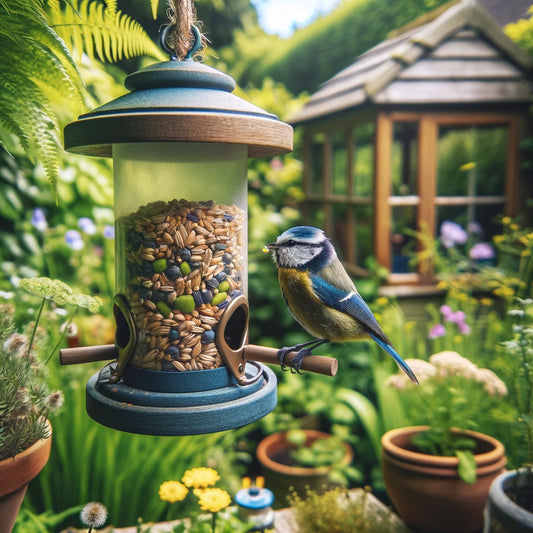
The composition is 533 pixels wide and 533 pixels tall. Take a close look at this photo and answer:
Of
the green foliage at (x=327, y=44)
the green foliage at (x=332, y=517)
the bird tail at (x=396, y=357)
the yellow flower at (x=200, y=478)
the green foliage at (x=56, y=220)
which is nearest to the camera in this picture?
the bird tail at (x=396, y=357)

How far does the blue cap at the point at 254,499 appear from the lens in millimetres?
2318

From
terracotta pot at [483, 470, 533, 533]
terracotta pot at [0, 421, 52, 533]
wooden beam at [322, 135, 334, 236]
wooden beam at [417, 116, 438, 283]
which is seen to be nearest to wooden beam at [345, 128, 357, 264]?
wooden beam at [322, 135, 334, 236]

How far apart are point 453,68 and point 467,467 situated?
251 cm

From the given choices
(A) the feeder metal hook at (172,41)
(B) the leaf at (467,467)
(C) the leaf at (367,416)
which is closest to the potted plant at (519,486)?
(B) the leaf at (467,467)

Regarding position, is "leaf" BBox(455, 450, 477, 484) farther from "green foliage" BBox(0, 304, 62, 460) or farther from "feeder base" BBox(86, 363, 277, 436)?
"green foliage" BBox(0, 304, 62, 460)

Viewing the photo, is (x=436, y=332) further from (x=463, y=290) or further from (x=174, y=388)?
(x=174, y=388)

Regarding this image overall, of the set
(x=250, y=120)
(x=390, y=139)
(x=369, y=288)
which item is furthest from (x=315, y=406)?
(x=250, y=120)

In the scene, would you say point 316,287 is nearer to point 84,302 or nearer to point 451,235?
point 84,302

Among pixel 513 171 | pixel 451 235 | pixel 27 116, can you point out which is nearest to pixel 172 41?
pixel 27 116

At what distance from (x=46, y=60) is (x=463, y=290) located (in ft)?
9.96

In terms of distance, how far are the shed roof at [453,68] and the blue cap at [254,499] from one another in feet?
7.80

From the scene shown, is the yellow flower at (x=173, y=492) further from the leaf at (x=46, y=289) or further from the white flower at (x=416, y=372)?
the white flower at (x=416, y=372)

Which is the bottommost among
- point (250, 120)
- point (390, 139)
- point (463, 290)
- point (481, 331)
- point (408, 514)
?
point (408, 514)

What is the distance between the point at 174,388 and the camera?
4.50ft
